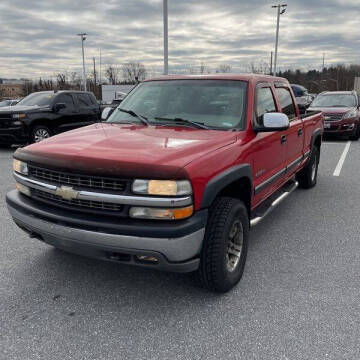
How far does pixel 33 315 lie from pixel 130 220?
1.09 m

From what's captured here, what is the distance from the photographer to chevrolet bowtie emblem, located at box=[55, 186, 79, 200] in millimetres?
2793

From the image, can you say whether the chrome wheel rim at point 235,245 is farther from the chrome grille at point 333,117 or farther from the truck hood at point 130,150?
the chrome grille at point 333,117

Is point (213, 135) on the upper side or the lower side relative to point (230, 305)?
upper

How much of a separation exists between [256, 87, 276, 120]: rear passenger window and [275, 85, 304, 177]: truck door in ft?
1.08

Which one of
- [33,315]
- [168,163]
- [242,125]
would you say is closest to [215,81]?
[242,125]

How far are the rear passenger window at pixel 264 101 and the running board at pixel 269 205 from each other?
3.28 feet

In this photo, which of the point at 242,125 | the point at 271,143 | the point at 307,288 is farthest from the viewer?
the point at 271,143

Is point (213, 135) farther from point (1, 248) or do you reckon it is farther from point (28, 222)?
point (1, 248)

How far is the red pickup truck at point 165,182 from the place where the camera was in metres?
2.61

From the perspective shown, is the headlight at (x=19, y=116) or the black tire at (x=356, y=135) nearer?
the headlight at (x=19, y=116)

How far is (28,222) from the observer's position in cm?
308

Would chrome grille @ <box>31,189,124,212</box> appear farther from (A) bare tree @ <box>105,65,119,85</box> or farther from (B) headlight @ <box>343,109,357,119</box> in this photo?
(A) bare tree @ <box>105,65,119,85</box>

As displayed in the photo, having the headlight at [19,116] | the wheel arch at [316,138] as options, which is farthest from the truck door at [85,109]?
the wheel arch at [316,138]

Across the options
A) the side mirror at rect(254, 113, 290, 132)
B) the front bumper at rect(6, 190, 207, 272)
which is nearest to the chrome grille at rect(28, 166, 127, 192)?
the front bumper at rect(6, 190, 207, 272)
